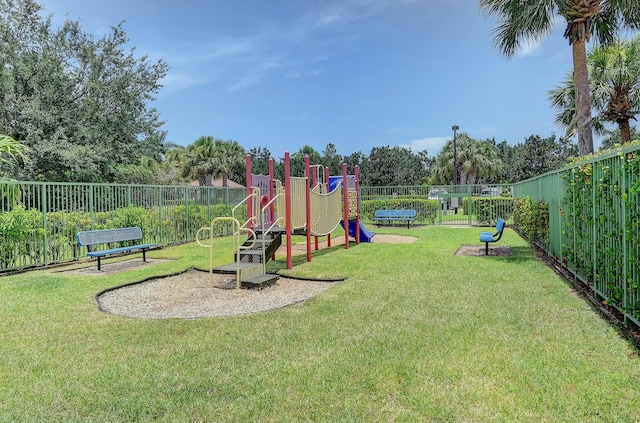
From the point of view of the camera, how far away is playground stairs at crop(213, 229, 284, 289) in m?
7.07

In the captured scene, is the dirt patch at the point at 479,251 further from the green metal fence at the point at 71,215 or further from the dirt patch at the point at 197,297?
the green metal fence at the point at 71,215

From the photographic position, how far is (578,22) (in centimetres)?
1045

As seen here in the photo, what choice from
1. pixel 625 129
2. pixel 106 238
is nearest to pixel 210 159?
pixel 106 238

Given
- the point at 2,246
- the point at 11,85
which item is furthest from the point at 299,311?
the point at 11,85

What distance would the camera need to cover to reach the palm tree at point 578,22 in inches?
410

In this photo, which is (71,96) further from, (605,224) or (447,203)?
(605,224)

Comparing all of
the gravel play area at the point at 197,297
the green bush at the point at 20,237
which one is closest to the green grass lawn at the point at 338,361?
the gravel play area at the point at 197,297

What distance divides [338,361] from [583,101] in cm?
1076

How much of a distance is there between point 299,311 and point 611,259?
397cm

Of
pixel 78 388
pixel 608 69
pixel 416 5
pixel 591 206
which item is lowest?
pixel 78 388

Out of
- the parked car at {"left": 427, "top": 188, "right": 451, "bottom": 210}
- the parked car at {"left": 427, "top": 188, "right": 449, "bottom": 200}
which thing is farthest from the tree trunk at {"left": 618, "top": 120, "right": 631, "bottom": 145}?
the parked car at {"left": 427, "top": 188, "right": 449, "bottom": 200}

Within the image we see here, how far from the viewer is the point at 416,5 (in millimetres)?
12906

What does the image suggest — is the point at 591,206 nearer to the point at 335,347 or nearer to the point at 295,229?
the point at 335,347

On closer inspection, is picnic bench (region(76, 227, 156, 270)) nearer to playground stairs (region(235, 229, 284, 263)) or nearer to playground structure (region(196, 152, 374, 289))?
playground structure (region(196, 152, 374, 289))
